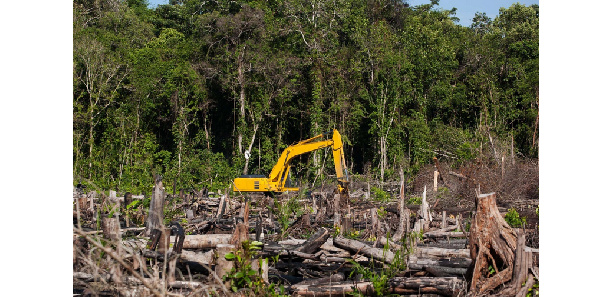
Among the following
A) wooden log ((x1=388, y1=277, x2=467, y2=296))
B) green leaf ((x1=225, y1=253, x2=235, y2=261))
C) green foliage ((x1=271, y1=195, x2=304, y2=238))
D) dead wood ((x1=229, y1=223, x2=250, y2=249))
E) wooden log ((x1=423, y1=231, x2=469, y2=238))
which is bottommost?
wooden log ((x1=423, y1=231, x2=469, y2=238))

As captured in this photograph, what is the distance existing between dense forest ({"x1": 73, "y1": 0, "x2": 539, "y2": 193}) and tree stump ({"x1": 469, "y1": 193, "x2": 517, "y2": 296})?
1645 centimetres

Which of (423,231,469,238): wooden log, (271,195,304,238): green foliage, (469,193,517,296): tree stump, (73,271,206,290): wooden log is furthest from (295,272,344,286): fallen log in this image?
(423,231,469,238): wooden log

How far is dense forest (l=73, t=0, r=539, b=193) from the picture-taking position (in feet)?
71.2

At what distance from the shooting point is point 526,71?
2128cm

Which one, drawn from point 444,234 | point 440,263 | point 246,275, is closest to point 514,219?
point 444,234

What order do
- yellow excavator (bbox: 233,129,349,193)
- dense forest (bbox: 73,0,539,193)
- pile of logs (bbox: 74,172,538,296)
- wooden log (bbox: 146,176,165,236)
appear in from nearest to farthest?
pile of logs (bbox: 74,172,538,296), wooden log (bbox: 146,176,165,236), yellow excavator (bbox: 233,129,349,193), dense forest (bbox: 73,0,539,193)

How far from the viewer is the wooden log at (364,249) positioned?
19.7 ft

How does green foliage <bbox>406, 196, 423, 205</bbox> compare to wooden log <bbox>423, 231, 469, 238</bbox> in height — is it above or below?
below

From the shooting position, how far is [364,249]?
20.3ft

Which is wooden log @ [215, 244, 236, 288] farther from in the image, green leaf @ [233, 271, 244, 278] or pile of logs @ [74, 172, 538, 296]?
green leaf @ [233, 271, 244, 278]

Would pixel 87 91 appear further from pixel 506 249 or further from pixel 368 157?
pixel 506 249

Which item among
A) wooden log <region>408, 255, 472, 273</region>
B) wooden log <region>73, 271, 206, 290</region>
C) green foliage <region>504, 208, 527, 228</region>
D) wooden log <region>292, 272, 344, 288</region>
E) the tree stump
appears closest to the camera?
wooden log <region>73, 271, 206, 290</region>

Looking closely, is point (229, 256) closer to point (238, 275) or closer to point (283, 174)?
point (238, 275)

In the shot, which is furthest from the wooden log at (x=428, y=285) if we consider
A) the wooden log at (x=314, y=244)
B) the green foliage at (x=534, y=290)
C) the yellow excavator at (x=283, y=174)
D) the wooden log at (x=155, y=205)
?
the yellow excavator at (x=283, y=174)
